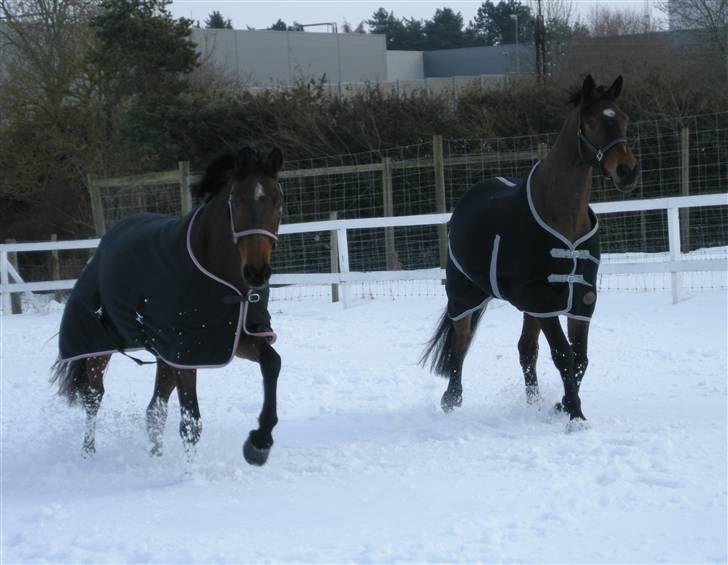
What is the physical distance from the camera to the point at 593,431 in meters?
5.14

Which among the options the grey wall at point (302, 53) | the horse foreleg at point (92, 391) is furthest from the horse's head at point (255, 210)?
the grey wall at point (302, 53)

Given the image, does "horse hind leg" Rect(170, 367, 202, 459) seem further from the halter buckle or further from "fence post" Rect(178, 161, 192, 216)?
"fence post" Rect(178, 161, 192, 216)

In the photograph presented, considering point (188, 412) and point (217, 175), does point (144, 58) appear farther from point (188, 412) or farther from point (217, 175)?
point (188, 412)

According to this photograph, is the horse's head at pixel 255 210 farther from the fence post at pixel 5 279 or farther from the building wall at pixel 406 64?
the building wall at pixel 406 64

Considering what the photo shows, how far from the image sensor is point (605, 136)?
5.24m

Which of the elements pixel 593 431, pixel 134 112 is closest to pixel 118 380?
pixel 593 431

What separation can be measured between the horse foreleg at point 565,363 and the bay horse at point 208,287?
5.57 ft

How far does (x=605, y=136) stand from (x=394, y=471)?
2217mm

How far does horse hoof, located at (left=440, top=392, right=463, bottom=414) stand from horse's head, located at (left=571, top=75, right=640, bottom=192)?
69.1 inches

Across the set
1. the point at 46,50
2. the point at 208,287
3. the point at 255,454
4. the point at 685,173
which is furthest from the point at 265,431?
the point at 46,50

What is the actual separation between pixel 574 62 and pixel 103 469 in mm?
28569

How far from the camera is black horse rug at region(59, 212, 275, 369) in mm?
4637

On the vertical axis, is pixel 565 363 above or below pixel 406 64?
below

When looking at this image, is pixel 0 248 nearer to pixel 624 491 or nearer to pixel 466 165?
pixel 466 165
